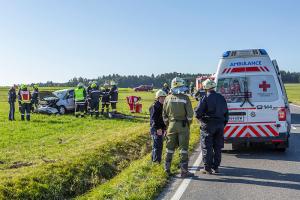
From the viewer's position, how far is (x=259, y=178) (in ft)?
27.9

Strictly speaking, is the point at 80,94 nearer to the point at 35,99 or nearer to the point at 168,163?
the point at 35,99

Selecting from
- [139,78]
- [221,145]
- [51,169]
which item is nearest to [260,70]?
[221,145]

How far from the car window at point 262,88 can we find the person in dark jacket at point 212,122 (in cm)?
249

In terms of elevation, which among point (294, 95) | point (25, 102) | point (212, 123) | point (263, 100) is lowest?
point (294, 95)

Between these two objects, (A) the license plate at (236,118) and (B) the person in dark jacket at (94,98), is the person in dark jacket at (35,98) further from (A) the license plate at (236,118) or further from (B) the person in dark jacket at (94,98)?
(A) the license plate at (236,118)

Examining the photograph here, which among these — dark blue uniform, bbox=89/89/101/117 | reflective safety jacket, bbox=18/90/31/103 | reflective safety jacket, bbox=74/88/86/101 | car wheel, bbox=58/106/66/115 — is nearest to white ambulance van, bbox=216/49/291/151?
dark blue uniform, bbox=89/89/101/117

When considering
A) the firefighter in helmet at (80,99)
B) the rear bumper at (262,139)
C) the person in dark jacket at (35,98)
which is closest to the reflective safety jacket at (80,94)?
the firefighter in helmet at (80,99)

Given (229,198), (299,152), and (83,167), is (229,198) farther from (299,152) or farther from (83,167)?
(299,152)

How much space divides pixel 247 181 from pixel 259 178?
37 centimetres

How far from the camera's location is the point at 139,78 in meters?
169

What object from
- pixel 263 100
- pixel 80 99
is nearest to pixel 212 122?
pixel 263 100

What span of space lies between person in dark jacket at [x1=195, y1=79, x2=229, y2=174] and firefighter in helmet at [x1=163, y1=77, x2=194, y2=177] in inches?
26.2

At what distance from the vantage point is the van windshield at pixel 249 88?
11453mm

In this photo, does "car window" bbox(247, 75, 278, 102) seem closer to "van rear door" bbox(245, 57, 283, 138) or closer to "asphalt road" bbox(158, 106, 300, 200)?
"van rear door" bbox(245, 57, 283, 138)
